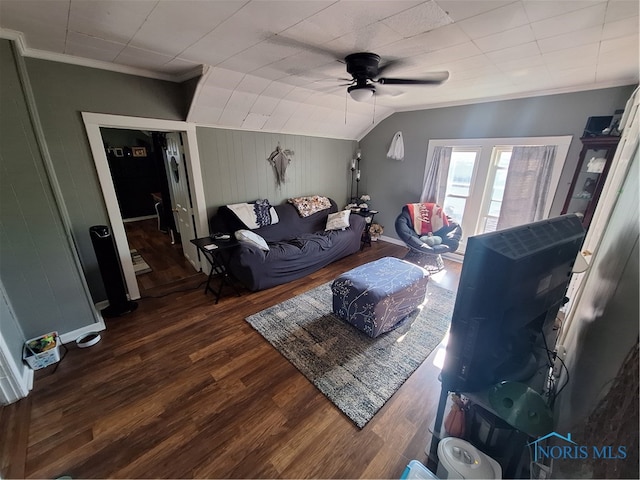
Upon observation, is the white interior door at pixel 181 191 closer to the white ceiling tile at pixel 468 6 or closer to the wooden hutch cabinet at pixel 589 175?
the white ceiling tile at pixel 468 6

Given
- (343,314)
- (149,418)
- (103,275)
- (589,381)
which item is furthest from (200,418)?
(589,381)

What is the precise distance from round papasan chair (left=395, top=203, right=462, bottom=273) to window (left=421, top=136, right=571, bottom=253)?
0.26 metres

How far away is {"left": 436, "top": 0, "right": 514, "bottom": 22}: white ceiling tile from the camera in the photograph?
1323 mm

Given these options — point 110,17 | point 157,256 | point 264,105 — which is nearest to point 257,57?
point 110,17

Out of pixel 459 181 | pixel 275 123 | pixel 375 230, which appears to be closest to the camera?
pixel 275 123

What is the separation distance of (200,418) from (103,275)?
6.00 ft

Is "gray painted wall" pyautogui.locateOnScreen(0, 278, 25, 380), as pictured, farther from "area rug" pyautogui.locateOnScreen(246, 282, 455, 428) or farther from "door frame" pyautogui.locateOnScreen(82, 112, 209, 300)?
"area rug" pyautogui.locateOnScreen(246, 282, 455, 428)

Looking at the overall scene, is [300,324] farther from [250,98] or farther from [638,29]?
[638,29]

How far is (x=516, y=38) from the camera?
1696 millimetres

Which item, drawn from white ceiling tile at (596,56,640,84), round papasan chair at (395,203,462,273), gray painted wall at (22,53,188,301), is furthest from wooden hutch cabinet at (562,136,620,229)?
gray painted wall at (22,53,188,301)

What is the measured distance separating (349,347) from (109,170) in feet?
9.71

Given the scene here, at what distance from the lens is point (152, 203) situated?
6.37 m

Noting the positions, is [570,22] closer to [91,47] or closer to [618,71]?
[618,71]

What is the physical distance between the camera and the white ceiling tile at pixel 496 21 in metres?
1.39
